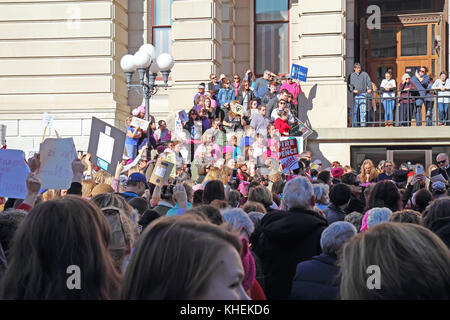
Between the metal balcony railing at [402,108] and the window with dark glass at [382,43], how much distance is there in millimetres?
4280

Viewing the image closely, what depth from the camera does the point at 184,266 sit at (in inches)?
88.4

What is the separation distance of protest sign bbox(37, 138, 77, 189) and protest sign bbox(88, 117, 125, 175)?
248 centimetres

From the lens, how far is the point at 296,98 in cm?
1897

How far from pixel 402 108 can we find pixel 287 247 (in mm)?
13955

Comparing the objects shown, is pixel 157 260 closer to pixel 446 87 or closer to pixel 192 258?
pixel 192 258

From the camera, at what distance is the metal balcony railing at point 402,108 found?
18438 mm

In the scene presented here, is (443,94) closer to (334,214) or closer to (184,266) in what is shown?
(334,214)

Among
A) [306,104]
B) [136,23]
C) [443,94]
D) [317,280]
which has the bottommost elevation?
[317,280]

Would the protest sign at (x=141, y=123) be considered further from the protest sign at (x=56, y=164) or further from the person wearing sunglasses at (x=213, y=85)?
the protest sign at (x=56, y=164)

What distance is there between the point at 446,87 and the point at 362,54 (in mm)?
4992

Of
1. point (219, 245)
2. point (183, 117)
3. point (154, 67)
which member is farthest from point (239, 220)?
point (183, 117)

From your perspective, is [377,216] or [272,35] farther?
[272,35]
